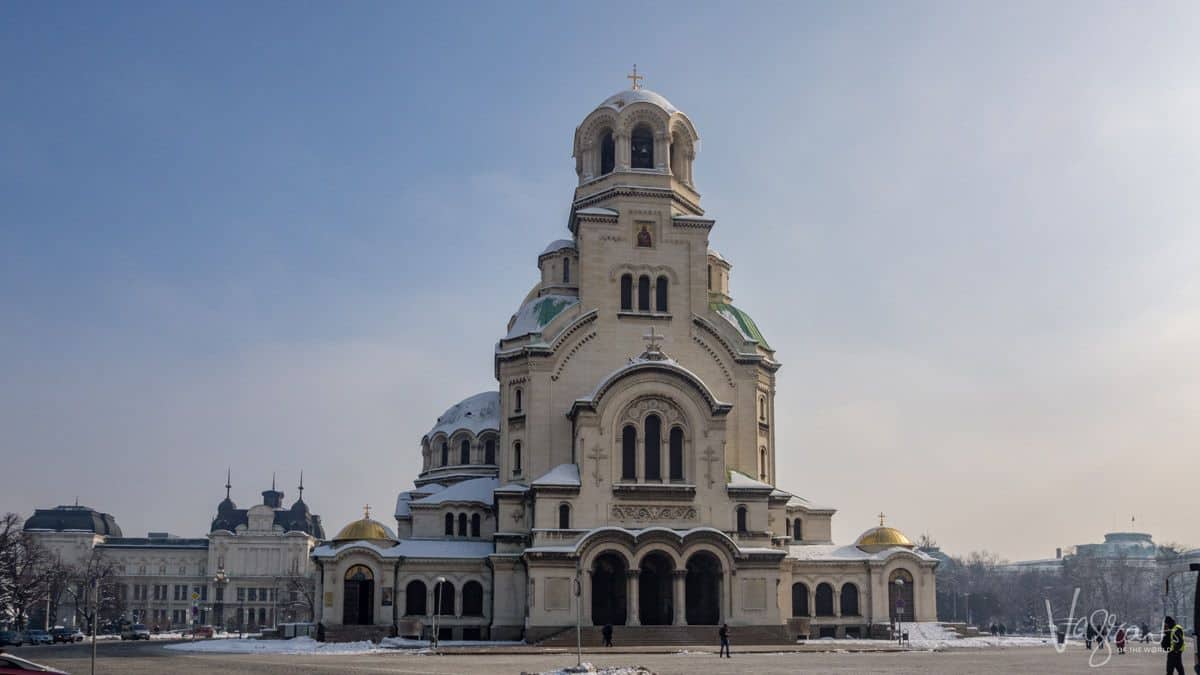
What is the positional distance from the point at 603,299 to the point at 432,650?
19665mm

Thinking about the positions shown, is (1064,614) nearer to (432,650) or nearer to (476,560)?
(476,560)

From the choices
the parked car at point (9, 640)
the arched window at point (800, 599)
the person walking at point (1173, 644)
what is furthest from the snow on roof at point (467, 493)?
the person walking at point (1173, 644)

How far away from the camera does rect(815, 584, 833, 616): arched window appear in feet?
199

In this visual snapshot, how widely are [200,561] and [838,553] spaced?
91763 millimetres

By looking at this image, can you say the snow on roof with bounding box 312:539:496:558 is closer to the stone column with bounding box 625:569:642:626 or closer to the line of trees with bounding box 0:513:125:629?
the stone column with bounding box 625:569:642:626

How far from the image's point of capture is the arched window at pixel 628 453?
5497 centimetres

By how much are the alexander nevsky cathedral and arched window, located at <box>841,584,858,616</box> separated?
67 mm

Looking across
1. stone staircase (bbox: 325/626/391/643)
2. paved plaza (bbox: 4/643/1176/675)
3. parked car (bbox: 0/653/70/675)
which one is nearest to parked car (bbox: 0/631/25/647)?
paved plaza (bbox: 4/643/1176/675)

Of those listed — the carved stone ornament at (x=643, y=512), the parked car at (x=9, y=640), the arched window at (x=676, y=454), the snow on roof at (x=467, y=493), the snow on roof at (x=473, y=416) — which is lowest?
the parked car at (x=9, y=640)

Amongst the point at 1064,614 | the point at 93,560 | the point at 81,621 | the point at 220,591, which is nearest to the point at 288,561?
the point at 220,591

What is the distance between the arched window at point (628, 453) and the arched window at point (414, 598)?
448 inches

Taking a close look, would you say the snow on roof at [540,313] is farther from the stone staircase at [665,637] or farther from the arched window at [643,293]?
the stone staircase at [665,637]

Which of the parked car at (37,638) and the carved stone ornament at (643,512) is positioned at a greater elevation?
the carved stone ornament at (643,512)

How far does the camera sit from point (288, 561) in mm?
131875
